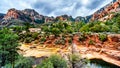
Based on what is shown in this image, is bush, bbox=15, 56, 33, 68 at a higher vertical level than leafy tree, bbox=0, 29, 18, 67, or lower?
lower

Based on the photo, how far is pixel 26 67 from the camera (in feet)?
137

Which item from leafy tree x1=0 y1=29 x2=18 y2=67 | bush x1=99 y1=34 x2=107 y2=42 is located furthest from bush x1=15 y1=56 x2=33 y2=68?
bush x1=99 y1=34 x2=107 y2=42

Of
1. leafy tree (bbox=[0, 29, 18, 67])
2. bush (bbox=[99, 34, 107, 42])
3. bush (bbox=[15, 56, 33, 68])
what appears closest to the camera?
bush (bbox=[15, 56, 33, 68])

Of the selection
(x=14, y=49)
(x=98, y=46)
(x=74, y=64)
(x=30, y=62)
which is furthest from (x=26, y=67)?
(x=98, y=46)

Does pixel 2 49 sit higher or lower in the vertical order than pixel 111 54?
higher

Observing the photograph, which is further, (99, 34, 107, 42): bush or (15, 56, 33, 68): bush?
(99, 34, 107, 42): bush

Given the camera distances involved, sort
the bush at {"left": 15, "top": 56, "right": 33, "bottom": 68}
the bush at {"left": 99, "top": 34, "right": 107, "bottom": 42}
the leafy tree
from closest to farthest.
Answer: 1. the bush at {"left": 15, "top": 56, "right": 33, "bottom": 68}
2. the leafy tree
3. the bush at {"left": 99, "top": 34, "right": 107, "bottom": 42}

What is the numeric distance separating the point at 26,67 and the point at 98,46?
161 feet

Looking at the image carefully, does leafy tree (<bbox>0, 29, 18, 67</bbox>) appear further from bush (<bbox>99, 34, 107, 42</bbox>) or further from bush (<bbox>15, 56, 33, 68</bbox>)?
bush (<bbox>99, 34, 107, 42</bbox>)

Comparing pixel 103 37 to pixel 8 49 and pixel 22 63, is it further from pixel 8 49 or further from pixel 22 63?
pixel 22 63

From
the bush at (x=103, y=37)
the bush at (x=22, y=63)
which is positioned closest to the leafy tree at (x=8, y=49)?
the bush at (x=22, y=63)

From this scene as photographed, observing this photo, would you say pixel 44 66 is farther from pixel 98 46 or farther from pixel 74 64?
pixel 98 46

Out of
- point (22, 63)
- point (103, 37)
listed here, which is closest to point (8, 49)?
point (22, 63)

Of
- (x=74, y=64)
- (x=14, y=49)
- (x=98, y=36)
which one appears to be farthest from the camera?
(x=98, y=36)
